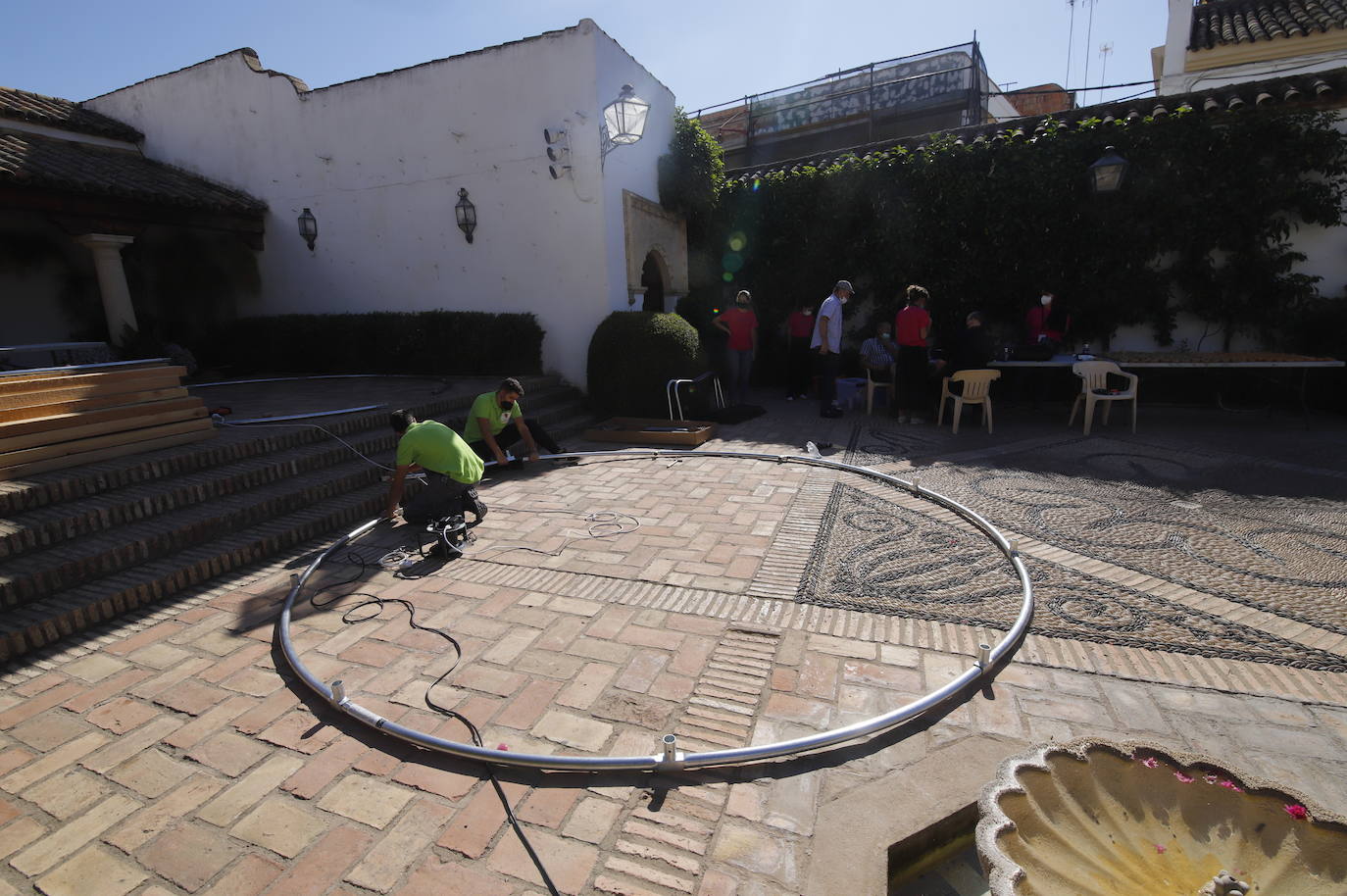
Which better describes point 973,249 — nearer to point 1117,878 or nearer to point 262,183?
point 1117,878

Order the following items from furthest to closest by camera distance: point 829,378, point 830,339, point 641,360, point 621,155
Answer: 1. point 621,155
2. point 829,378
3. point 830,339
4. point 641,360

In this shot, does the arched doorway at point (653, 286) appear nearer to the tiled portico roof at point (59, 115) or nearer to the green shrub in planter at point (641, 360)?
the green shrub in planter at point (641, 360)

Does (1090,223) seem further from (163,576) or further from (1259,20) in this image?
(163,576)

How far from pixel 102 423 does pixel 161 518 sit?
1.13 m

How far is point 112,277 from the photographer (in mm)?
9500

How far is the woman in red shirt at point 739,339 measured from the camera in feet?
31.6

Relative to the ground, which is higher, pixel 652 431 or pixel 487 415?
pixel 487 415

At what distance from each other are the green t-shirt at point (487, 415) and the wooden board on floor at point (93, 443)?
2.34 meters

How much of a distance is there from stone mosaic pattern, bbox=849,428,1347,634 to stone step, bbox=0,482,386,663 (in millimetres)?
5319

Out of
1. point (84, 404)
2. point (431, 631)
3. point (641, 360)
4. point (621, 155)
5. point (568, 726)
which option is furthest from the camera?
point (621, 155)

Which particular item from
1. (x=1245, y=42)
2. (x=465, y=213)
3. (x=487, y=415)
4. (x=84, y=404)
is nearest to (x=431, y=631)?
(x=487, y=415)

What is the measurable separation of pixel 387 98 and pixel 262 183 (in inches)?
132

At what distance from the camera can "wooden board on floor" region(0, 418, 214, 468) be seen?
175 inches

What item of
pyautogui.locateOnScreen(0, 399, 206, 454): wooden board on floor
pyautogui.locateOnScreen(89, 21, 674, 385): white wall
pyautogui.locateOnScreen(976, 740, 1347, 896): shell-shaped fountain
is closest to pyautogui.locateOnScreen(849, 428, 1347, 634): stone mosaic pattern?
pyautogui.locateOnScreen(976, 740, 1347, 896): shell-shaped fountain
